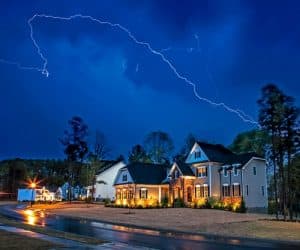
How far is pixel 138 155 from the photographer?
98875 millimetres

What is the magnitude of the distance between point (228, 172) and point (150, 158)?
36909 millimetres

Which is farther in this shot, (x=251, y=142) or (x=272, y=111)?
(x=251, y=142)

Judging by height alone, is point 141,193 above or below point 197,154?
below

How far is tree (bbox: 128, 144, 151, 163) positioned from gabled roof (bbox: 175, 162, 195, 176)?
93.7 ft

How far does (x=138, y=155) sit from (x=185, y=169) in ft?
135

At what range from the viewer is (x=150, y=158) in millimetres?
91250

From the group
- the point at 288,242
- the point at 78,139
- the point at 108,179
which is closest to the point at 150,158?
the point at 108,179

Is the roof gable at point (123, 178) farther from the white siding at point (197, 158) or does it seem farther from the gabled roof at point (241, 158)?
the gabled roof at point (241, 158)

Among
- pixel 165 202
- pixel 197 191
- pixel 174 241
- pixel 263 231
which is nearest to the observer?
pixel 174 241

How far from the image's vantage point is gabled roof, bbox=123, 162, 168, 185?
62731mm

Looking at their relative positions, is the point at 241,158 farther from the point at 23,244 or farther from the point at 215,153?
the point at 23,244

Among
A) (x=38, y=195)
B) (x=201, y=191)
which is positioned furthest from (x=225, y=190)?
(x=38, y=195)

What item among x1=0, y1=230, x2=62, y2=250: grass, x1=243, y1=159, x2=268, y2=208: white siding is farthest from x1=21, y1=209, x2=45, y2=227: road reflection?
x1=243, y1=159, x2=268, y2=208: white siding

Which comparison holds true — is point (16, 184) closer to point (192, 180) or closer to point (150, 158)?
point (150, 158)
